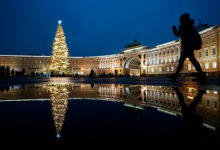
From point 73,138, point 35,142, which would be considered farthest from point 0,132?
point 73,138

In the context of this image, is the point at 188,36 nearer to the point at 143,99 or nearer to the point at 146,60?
the point at 143,99

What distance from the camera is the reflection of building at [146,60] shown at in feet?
102

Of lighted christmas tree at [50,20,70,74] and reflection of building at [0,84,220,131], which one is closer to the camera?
reflection of building at [0,84,220,131]

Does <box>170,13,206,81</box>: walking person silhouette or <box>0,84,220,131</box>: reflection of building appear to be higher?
<box>170,13,206,81</box>: walking person silhouette

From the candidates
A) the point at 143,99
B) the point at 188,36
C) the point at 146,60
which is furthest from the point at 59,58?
the point at 146,60

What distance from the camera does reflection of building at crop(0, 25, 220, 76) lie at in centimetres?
3108

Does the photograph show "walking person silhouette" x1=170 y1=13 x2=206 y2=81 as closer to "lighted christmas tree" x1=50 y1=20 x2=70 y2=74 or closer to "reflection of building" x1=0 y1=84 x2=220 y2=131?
"reflection of building" x1=0 y1=84 x2=220 y2=131

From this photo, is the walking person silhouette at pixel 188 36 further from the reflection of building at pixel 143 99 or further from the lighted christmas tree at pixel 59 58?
the lighted christmas tree at pixel 59 58

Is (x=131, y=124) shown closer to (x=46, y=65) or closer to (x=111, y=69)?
(x=111, y=69)

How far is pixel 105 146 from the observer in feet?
2.53

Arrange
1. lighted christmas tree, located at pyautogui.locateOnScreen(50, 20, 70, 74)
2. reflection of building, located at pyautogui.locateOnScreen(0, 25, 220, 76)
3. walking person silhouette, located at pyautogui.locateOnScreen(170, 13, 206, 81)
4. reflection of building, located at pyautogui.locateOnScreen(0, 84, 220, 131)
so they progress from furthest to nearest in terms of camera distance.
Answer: lighted christmas tree, located at pyautogui.locateOnScreen(50, 20, 70, 74), reflection of building, located at pyautogui.locateOnScreen(0, 25, 220, 76), walking person silhouette, located at pyautogui.locateOnScreen(170, 13, 206, 81), reflection of building, located at pyautogui.locateOnScreen(0, 84, 220, 131)

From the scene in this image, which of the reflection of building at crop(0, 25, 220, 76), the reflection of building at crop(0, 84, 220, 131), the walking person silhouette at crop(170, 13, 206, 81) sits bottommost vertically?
the reflection of building at crop(0, 84, 220, 131)

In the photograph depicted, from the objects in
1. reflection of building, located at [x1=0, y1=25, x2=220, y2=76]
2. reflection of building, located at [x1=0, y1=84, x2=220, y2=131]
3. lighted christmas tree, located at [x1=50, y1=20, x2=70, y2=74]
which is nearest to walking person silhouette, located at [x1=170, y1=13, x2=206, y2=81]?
reflection of building, located at [x1=0, y1=84, x2=220, y2=131]

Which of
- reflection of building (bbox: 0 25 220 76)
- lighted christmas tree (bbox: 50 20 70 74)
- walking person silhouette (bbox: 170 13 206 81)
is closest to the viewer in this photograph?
walking person silhouette (bbox: 170 13 206 81)
